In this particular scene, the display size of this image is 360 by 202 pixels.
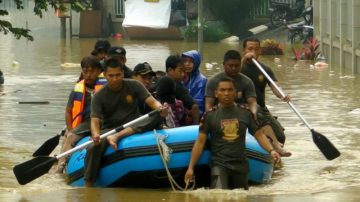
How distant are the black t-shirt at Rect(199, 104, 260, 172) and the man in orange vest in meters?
2.06

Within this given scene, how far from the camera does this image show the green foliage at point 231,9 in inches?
1614

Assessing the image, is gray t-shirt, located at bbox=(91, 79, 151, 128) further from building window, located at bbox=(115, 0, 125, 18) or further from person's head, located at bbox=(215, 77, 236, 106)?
building window, located at bbox=(115, 0, 125, 18)

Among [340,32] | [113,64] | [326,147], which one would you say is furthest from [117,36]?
[113,64]

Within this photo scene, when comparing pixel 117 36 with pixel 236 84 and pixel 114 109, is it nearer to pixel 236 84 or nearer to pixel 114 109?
pixel 236 84

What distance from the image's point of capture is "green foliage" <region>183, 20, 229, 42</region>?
39719 millimetres

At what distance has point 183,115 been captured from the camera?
1214 centimetres

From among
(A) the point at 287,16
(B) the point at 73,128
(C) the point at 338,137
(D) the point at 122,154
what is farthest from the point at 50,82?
(A) the point at 287,16

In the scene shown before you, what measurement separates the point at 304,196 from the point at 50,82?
1394 cm

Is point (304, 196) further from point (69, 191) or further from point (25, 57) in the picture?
point (25, 57)

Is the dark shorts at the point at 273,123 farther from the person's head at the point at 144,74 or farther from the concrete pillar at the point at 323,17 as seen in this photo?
the concrete pillar at the point at 323,17

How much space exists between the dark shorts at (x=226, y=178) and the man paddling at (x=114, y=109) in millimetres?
897

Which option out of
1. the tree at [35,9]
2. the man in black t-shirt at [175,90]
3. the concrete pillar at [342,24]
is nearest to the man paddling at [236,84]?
the man in black t-shirt at [175,90]

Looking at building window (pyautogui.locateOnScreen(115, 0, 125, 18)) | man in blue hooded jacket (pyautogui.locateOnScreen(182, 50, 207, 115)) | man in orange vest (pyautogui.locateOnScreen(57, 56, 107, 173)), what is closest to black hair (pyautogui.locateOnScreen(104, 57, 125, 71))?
man in orange vest (pyautogui.locateOnScreen(57, 56, 107, 173))

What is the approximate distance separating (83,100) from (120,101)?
1193mm
